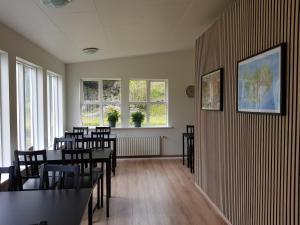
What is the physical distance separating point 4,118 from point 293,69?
333 cm

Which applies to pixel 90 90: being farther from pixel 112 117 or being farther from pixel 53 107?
pixel 53 107

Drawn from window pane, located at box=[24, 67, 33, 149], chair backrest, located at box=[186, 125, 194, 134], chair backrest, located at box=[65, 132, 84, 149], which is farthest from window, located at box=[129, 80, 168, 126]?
window pane, located at box=[24, 67, 33, 149]

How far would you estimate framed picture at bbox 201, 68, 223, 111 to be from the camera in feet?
11.2

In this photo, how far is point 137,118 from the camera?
684 cm

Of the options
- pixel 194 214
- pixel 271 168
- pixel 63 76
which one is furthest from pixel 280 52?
pixel 63 76

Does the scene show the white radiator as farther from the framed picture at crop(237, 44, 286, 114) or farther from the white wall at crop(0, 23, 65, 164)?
the framed picture at crop(237, 44, 286, 114)

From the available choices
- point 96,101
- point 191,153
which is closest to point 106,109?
point 96,101

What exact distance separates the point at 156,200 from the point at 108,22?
2.69 m

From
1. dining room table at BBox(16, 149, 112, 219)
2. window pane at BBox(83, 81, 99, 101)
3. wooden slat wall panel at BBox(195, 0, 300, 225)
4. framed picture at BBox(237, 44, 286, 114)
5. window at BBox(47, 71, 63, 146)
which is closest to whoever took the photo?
wooden slat wall panel at BBox(195, 0, 300, 225)

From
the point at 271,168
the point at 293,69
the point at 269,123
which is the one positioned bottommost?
the point at 271,168

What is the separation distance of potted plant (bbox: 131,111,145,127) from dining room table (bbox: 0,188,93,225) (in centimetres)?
470

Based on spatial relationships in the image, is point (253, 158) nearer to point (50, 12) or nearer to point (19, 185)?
point (19, 185)

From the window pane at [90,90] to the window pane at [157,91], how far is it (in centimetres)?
145

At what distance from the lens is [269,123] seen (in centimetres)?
225
